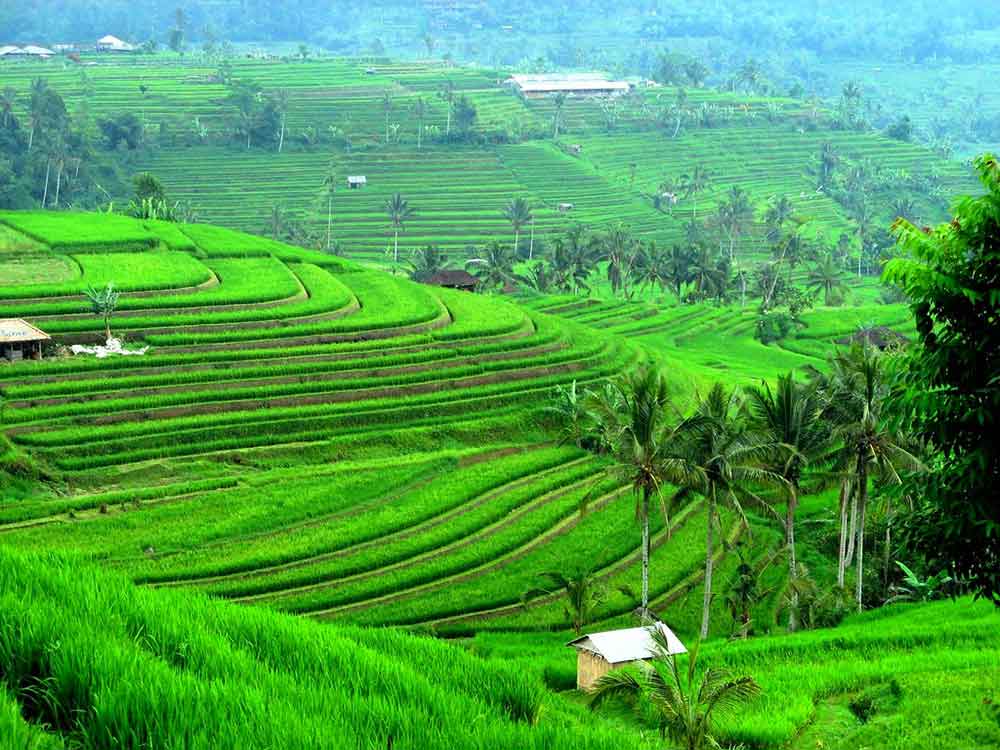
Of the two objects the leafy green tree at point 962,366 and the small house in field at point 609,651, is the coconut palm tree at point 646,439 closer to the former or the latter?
the small house in field at point 609,651

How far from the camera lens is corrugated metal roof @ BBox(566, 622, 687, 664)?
1922 cm

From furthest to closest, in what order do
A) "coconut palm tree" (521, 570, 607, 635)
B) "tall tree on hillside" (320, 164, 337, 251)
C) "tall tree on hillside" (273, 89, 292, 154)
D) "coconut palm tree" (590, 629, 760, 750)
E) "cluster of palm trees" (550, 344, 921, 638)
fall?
"tall tree on hillside" (273, 89, 292, 154), "tall tree on hillside" (320, 164, 337, 251), "coconut palm tree" (521, 570, 607, 635), "cluster of palm trees" (550, 344, 921, 638), "coconut palm tree" (590, 629, 760, 750)

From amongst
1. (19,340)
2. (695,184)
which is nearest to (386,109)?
(695,184)

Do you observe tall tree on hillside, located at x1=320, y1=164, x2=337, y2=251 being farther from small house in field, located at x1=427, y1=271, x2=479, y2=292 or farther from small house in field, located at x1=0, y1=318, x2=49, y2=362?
small house in field, located at x1=0, y1=318, x2=49, y2=362

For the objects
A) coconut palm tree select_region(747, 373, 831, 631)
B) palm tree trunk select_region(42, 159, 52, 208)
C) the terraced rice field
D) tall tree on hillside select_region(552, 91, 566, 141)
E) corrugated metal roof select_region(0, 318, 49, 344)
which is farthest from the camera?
tall tree on hillside select_region(552, 91, 566, 141)

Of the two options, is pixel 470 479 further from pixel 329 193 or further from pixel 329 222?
→ pixel 329 193

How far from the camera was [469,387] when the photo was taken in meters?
40.4

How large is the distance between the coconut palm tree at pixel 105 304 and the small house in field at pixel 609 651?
2383 centimetres

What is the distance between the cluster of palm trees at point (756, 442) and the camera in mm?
24547

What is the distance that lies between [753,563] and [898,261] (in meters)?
19.9

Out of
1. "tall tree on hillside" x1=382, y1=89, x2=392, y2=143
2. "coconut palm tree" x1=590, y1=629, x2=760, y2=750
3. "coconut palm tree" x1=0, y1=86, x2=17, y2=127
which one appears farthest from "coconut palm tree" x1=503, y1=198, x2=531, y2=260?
"coconut palm tree" x1=590, y1=629, x2=760, y2=750

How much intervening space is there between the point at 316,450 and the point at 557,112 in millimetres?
90268

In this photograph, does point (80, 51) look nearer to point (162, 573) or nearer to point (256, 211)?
point (256, 211)

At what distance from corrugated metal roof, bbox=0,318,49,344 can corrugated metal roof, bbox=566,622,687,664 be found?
22965 mm
